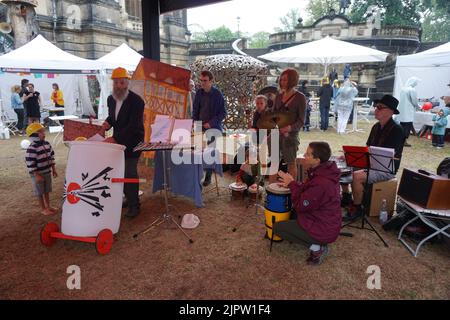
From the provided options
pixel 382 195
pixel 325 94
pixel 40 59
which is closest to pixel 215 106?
pixel 382 195

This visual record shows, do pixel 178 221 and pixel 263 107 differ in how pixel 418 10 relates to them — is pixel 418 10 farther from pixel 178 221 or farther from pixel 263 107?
pixel 178 221

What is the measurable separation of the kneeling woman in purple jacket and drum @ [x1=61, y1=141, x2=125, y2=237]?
197cm

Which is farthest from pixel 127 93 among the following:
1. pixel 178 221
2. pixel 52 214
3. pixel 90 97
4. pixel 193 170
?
pixel 90 97

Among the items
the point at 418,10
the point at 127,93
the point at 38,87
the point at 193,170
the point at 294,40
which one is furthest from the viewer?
the point at 418,10

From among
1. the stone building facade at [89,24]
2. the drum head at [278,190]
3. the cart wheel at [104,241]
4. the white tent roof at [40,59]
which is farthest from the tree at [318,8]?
the cart wheel at [104,241]

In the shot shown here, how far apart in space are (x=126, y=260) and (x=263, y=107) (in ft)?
9.82

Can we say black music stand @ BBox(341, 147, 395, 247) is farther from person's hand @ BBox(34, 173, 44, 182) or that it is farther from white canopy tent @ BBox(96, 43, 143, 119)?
white canopy tent @ BBox(96, 43, 143, 119)

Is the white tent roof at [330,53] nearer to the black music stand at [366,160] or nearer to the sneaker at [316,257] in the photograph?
the black music stand at [366,160]

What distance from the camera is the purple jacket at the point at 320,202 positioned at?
2.96m

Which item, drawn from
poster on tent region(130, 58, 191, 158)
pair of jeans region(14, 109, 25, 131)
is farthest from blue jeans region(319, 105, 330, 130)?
pair of jeans region(14, 109, 25, 131)

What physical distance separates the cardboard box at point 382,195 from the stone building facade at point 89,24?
57.2ft

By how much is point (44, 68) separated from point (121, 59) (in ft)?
12.9

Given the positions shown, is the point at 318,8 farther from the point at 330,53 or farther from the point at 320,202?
the point at 320,202
